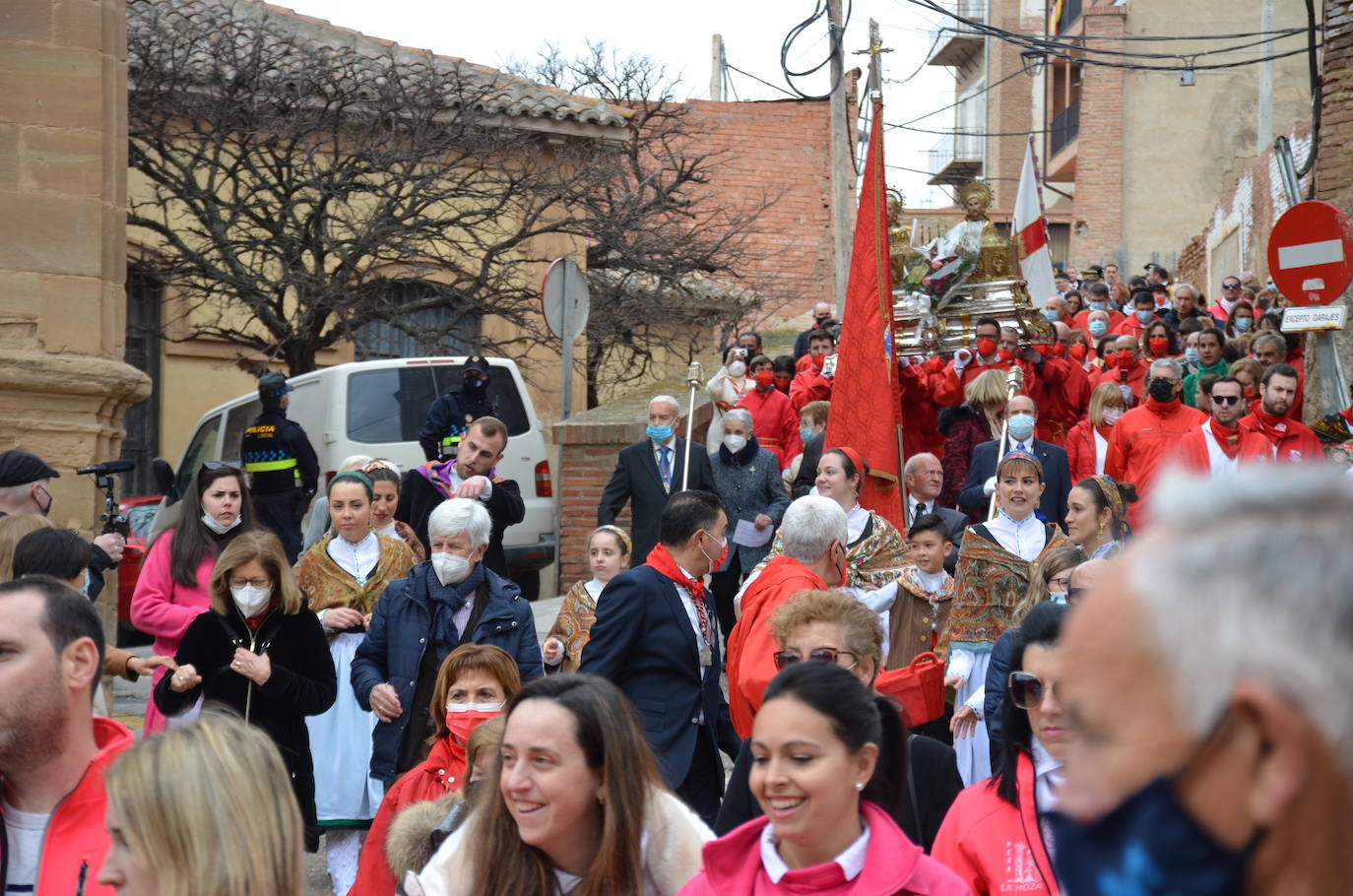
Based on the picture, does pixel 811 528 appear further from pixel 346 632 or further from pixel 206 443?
pixel 206 443

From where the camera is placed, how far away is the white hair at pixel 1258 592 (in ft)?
3.15

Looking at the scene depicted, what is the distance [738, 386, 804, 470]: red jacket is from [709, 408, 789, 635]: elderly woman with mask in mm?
2552

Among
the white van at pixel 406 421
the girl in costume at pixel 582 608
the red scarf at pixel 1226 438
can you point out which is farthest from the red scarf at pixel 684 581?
the white van at pixel 406 421

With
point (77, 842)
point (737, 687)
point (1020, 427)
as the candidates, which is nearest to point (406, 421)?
point (1020, 427)

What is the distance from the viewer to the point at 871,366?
38.1 ft

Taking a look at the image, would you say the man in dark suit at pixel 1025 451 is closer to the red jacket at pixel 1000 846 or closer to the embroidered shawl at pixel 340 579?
the embroidered shawl at pixel 340 579

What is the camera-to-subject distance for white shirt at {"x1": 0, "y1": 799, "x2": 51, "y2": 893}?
3391mm

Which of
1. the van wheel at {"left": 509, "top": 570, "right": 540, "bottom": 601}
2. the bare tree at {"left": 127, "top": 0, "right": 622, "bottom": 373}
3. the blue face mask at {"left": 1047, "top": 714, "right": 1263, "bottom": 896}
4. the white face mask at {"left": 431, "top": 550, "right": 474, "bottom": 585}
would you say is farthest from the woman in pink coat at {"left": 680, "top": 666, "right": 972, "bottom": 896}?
the bare tree at {"left": 127, "top": 0, "right": 622, "bottom": 373}

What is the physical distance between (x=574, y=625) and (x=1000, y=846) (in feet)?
13.7

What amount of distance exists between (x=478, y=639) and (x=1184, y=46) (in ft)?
119

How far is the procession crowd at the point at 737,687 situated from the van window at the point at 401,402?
249 centimetres

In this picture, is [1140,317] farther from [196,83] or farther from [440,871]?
[440,871]

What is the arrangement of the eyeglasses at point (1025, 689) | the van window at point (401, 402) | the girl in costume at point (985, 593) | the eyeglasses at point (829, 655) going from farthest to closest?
the van window at point (401, 402) → the girl in costume at point (985, 593) → the eyeglasses at point (829, 655) → the eyeglasses at point (1025, 689)

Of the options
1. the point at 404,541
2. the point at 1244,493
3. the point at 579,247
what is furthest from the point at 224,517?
the point at 579,247
